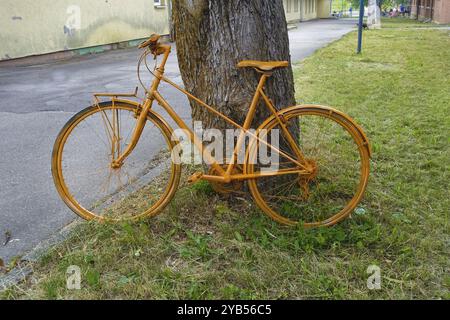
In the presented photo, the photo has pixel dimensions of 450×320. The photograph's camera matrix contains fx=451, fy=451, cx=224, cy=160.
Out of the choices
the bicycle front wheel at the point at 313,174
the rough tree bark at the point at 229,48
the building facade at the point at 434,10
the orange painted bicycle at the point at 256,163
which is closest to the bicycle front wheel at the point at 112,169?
the orange painted bicycle at the point at 256,163

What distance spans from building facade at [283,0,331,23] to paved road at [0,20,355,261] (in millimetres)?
26119

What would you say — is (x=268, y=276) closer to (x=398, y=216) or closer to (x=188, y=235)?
(x=188, y=235)

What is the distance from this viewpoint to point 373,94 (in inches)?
292

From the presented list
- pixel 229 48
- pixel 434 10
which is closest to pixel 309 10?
pixel 434 10

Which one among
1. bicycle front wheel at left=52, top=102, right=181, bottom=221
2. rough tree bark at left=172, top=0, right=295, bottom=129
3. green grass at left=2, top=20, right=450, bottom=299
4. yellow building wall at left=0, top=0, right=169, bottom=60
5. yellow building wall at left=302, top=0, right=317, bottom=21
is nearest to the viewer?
green grass at left=2, top=20, right=450, bottom=299

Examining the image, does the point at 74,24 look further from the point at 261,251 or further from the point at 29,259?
the point at 261,251

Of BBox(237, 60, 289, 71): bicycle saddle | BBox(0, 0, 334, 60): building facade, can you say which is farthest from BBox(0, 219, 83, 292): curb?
BBox(0, 0, 334, 60): building facade

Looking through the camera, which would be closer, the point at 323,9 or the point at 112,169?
the point at 112,169

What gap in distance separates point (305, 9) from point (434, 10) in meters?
14.9

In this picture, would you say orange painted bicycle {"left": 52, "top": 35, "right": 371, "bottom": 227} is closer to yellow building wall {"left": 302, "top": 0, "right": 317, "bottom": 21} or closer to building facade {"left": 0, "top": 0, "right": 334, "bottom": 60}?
building facade {"left": 0, "top": 0, "right": 334, "bottom": 60}

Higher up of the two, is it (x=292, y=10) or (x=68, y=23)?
(x=292, y=10)

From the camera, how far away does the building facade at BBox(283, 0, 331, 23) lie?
125 feet

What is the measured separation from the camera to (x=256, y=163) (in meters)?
3.18
